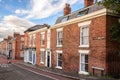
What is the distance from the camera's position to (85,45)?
18812 millimetres

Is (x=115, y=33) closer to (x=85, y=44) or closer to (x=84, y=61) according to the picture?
(x=85, y=44)

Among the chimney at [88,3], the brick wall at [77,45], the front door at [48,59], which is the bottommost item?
the front door at [48,59]

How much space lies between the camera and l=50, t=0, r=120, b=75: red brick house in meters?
16.2

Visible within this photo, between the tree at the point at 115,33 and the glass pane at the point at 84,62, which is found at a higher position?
the tree at the point at 115,33

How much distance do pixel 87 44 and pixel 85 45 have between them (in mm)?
254

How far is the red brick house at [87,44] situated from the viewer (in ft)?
53.1

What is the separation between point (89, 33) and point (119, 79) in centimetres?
566

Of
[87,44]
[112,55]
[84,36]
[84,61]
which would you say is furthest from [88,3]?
[112,55]

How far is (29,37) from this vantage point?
38406mm

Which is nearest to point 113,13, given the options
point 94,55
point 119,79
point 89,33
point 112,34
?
point 112,34

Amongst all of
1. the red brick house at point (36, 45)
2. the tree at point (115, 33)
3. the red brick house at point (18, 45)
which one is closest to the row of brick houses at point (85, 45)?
the tree at point (115, 33)

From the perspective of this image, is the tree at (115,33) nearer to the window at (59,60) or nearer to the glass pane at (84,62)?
the glass pane at (84,62)

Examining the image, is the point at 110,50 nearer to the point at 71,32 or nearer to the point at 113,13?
the point at 113,13

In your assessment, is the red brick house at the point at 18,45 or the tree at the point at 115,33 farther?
the red brick house at the point at 18,45
